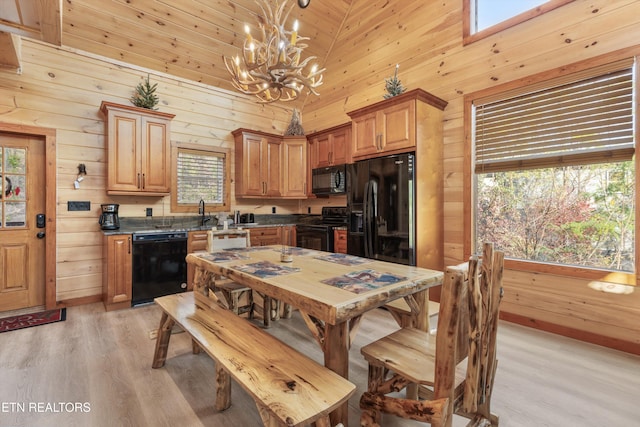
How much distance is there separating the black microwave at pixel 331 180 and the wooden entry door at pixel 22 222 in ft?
11.5

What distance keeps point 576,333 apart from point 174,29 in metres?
5.69

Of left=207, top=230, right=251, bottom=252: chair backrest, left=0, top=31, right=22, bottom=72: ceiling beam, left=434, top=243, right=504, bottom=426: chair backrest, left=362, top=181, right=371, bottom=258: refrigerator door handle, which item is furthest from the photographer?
left=362, top=181, right=371, bottom=258: refrigerator door handle

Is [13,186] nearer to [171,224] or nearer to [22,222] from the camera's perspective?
[22,222]

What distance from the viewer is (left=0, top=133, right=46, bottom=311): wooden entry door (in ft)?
10.4

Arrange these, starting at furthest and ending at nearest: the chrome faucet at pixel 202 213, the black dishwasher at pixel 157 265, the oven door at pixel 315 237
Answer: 1. the chrome faucet at pixel 202 213
2. the oven door at pixel 315 237
3. the black dishwasher at pixel 157 265

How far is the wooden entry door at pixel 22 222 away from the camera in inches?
125

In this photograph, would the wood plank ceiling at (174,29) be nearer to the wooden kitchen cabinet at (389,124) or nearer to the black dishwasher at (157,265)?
the wooden kitchen cabinet at (389,124)

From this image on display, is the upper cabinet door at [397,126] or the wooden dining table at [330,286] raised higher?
the upper cabinet door at [397,126]

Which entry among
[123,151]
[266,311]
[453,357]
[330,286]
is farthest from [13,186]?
[453,357]

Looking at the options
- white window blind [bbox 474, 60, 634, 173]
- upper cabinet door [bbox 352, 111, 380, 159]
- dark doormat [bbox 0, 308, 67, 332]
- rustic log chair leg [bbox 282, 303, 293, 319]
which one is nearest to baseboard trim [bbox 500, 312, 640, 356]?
white window blind [bbox 474, 60, 634, 173]

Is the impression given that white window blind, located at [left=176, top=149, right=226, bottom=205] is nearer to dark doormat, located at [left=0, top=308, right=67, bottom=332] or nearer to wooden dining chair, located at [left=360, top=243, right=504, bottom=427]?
dark doormat, located at [left=0, top=308, right=67, bottom=332]

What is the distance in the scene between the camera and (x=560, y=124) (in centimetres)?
269

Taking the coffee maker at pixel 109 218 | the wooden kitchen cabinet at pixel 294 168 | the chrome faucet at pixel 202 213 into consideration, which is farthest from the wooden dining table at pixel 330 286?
the wooden kitchen cabinet at pixel 294 168

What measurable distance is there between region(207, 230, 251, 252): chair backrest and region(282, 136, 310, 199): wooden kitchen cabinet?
2155 mm
